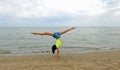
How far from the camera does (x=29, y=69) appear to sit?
405 inches

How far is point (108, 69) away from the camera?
10219 millimetres

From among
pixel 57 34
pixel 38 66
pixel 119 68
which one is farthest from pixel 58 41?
pixel 119 68

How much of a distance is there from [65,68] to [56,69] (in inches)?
19.4

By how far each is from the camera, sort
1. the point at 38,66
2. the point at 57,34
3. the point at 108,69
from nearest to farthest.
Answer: the point at 108,69 < the point at 38,66 < the point at 57,34

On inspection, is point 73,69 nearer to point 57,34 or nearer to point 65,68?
point 65,68

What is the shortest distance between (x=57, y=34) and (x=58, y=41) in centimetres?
46

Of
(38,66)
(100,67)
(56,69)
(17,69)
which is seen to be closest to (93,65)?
(100,67)

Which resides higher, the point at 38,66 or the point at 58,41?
the point at 58,41

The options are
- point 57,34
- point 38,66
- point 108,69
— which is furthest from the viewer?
point 57,34

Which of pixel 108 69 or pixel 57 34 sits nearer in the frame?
pixel 108 69

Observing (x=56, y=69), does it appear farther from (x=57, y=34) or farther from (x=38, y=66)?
(x=57, y=34)

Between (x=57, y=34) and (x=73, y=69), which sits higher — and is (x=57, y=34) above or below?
above

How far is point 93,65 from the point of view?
11102 mm

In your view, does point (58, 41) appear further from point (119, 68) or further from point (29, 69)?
point (119, 68)
